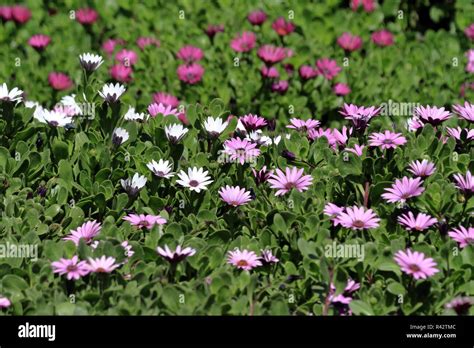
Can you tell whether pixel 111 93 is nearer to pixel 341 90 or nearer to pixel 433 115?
pixel 433 115

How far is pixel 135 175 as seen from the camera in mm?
3451

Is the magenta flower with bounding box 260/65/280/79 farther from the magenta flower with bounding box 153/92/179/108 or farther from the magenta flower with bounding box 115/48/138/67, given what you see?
the magenta flower with bounding box 115/48/138/67

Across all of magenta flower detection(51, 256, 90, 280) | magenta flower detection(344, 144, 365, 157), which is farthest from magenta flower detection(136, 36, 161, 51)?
magenta flower detection(51, 256, 90, 280)

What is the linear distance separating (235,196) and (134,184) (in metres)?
0.41

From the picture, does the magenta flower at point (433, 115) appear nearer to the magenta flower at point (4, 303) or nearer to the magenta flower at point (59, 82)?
the magenta flower at point (4, 303)

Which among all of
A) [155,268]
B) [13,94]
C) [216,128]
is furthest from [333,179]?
[13,94]

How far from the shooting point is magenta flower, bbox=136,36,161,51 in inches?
245

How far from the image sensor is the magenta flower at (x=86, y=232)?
3.15 m

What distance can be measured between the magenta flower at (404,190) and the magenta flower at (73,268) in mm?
1107

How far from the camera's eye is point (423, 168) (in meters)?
3.28

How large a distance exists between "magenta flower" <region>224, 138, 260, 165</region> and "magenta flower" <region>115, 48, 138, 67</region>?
253cm

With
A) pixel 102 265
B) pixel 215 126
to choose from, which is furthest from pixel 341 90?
pixel 102 265

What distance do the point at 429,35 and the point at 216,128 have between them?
3.32 metres
